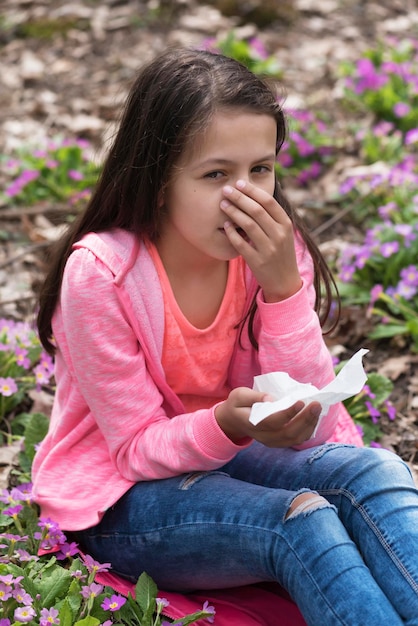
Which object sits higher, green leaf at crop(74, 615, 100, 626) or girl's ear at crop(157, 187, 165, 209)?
girl's ear at crop(157, 187, 165, 209)

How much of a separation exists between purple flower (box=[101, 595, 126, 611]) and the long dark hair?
0.67m

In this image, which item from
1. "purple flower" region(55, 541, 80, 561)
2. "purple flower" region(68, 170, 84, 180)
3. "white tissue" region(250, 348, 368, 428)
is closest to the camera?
"white tissue" region(250, 348, 368, 428)

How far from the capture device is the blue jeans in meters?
1.72

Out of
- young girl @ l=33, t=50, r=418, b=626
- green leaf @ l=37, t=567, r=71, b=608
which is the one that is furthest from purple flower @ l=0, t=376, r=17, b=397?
green leaf @ l=37, t=567, r=71, b=608

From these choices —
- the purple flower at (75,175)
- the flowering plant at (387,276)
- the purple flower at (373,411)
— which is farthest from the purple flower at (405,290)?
the purple flower at (75,175)

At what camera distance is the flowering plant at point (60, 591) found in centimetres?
180

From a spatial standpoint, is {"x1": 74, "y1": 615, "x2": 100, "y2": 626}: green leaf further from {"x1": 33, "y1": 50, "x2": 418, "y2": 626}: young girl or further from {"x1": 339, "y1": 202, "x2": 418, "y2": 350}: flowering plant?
{"x1": 339, "y1": 202, "x2": 418, "y2": 350}: flowering plant

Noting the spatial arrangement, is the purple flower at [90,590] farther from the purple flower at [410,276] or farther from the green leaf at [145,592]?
the purple flower at [410,276]

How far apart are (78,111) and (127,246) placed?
305 cm

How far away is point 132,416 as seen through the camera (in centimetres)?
200

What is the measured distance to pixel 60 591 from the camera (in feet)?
6.21

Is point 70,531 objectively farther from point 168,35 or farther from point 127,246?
point 168,35

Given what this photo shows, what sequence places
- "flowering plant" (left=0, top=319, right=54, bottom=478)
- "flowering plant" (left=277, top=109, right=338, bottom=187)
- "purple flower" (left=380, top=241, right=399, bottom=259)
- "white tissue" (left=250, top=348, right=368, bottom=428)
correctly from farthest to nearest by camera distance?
"flowering plant" (left=277, top=109, right=338, bottom=187) → "purple flower" (left=380, top=241, right=399, bottom=259) → "flowering plant" (left=0, top=319, right=54, bottom=478) → "white tissue" (left=250, top=348, right=368, bottom=428)

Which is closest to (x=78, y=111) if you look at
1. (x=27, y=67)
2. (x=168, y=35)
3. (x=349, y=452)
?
(x=27, y=67)
